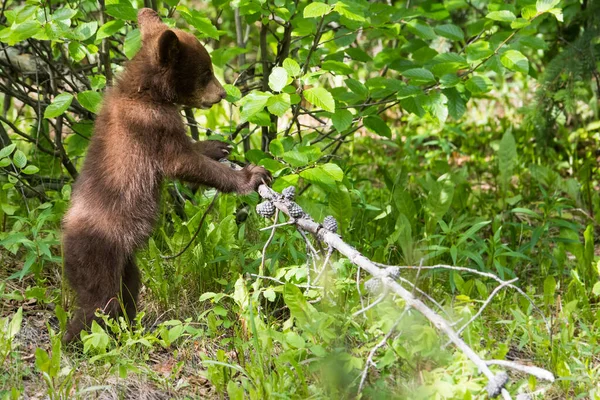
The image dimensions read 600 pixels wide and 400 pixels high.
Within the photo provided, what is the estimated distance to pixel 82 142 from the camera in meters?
5.18

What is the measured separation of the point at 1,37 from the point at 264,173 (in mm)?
1478

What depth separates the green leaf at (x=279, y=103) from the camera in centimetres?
369

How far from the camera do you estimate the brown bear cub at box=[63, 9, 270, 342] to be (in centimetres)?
398

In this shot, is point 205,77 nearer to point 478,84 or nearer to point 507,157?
point 478,84

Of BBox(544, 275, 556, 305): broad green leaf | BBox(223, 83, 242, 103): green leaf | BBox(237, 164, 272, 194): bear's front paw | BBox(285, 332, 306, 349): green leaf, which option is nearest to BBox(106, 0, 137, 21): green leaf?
BBox(223, 83, 242, 103): green leaf

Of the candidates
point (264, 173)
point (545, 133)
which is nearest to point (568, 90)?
point (545, 133)

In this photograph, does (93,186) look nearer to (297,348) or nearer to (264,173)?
(264,173)

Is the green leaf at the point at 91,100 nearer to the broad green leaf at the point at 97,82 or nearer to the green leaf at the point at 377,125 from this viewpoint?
the broad green leaf at the point at 97,82

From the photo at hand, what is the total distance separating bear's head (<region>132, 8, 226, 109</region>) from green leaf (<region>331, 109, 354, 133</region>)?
64cm

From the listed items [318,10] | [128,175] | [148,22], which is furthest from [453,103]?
[128,175]

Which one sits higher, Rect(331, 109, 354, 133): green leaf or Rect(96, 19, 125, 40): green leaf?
Rect(96, 19, 125, 40): green leaf

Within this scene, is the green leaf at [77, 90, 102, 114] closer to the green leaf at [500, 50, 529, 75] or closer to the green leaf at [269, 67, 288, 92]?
the green leaf at [269, 67, 288, 92]

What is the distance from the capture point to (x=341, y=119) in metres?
4.33

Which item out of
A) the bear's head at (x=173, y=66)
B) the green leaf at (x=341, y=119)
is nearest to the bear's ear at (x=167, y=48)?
the bear's head at (x=173, y=66)
